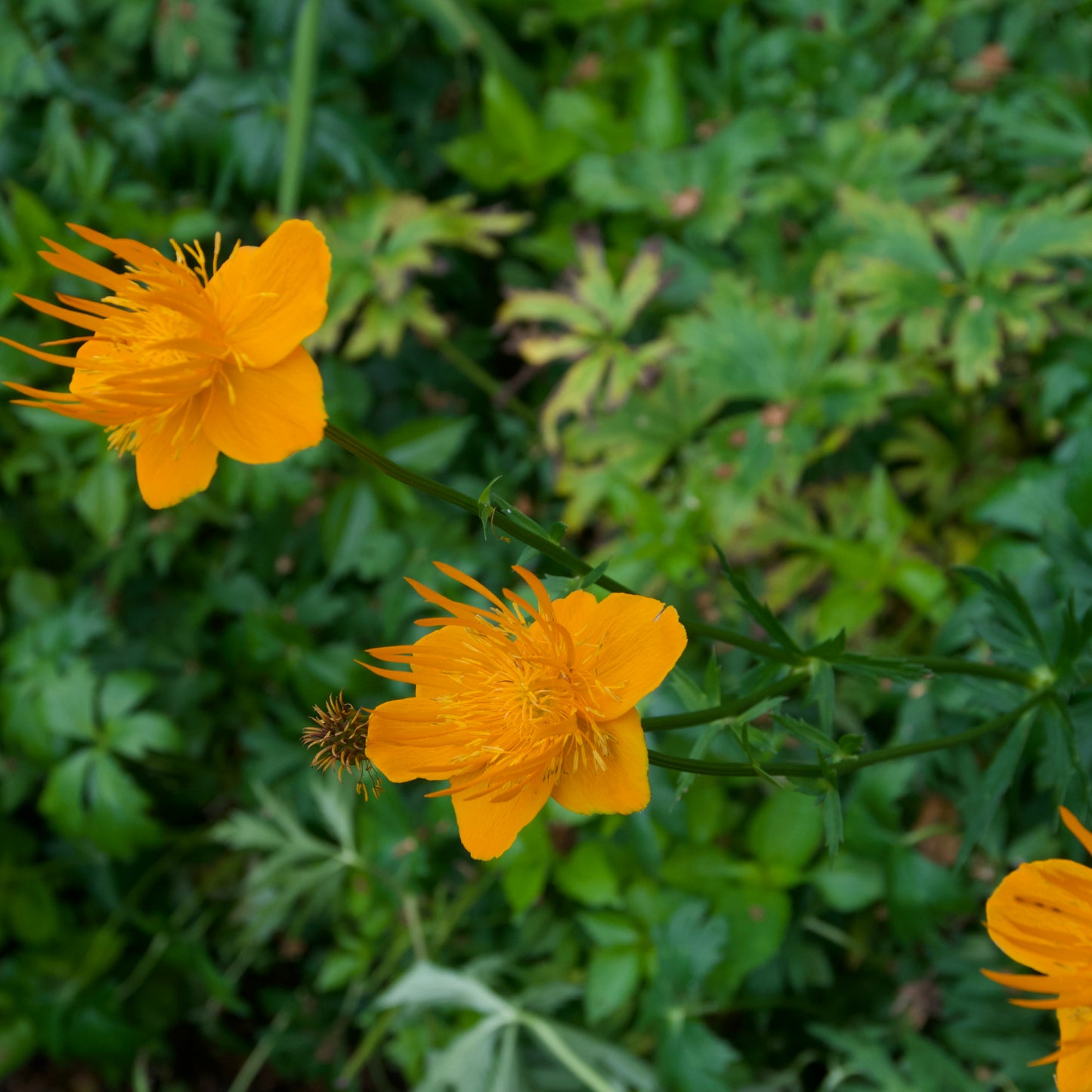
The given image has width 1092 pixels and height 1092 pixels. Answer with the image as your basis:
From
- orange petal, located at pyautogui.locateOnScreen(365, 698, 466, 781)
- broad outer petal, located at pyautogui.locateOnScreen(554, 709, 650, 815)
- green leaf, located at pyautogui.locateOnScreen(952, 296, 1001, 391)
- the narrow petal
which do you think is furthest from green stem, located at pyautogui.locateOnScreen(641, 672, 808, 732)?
green leaf, located at pyautogui.locateOnScreen(952, 296, 1001, 391)

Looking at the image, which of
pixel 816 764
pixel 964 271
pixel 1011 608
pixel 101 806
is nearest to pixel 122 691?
pixel 101 806

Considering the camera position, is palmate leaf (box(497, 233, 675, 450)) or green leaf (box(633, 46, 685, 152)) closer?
palmate leaf (box(497, 233, 675, 450))

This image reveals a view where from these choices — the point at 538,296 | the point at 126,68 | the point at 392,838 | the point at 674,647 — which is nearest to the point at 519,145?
the point at 538,296

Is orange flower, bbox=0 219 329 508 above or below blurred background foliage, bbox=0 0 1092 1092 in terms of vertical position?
above

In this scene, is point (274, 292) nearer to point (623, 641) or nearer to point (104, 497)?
point (623, 641)

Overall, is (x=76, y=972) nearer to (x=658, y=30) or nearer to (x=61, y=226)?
(x=61, y=226)

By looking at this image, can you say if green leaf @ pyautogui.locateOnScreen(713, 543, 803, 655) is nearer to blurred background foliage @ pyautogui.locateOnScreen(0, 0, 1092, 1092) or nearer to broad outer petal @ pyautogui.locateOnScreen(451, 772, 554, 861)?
broad outer petal @ pyautogui.locateOnScreen(451, 772, 554, 861)

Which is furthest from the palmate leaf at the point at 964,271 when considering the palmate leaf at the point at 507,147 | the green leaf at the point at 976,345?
the palmate leaf at the point at 507,147
